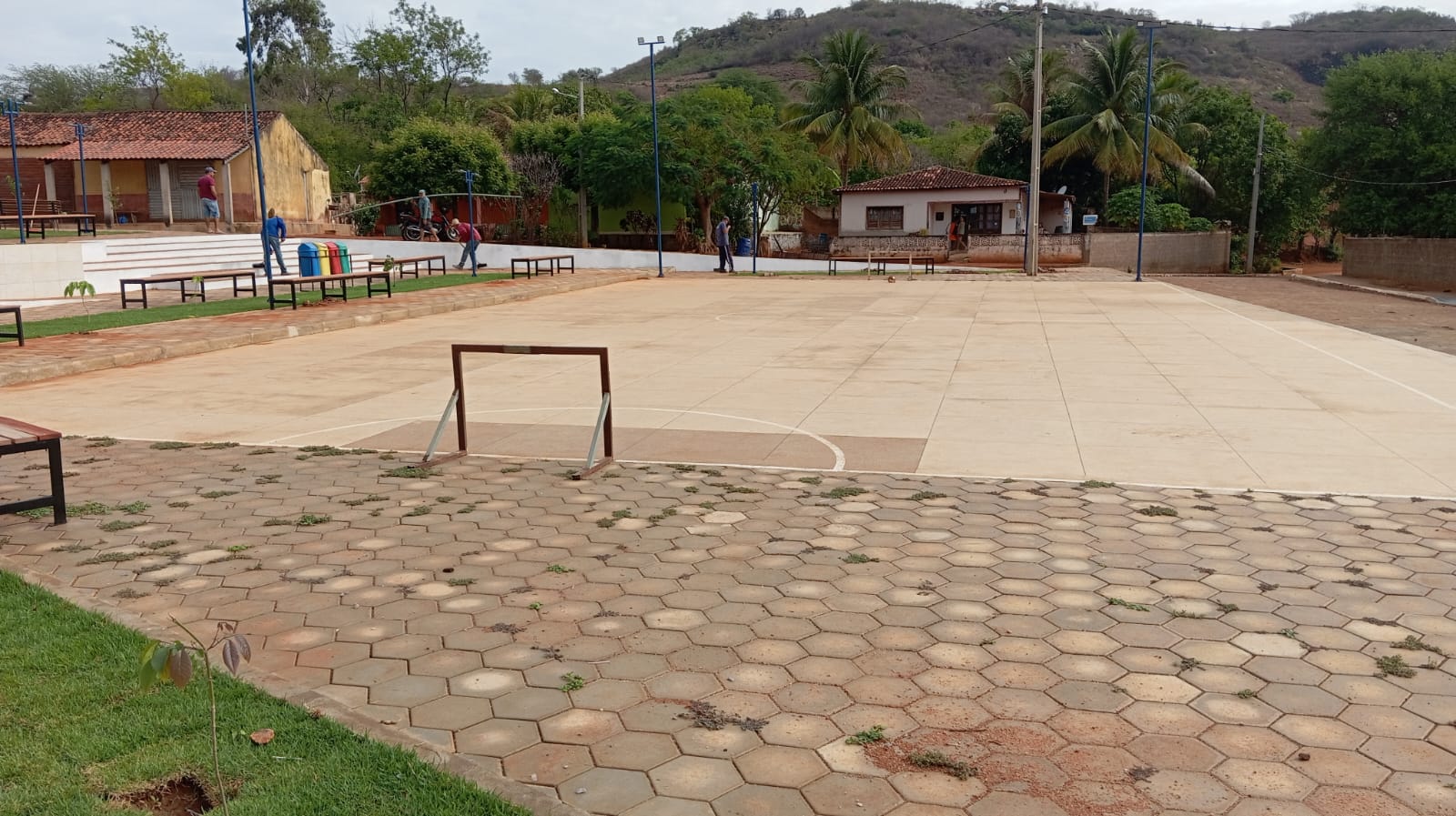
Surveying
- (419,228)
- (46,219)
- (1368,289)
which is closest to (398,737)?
(1368,289)

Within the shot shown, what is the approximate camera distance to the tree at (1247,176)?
4806 centimetres

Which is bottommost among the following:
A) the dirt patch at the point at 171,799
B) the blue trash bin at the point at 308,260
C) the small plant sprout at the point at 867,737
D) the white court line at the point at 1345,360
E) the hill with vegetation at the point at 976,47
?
the small plant sprout at the point at 867,737

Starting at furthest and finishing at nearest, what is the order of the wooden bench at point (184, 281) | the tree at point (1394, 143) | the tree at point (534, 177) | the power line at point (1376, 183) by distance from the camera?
the tree at point (534, 177) < the tree at point (1394, 143) < the power line at point (1376, 183) < the wooden bench at point (184, 281)

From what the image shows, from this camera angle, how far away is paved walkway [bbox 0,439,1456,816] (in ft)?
11.0

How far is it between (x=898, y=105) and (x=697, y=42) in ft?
282

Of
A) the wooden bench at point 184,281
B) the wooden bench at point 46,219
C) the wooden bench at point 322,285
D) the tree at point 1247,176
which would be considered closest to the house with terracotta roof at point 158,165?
the wooden bench at point 46,219

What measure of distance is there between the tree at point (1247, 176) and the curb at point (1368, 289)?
1568cm

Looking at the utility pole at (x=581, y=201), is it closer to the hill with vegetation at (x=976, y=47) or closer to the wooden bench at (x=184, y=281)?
the wooden bench at (x=184, y=281)

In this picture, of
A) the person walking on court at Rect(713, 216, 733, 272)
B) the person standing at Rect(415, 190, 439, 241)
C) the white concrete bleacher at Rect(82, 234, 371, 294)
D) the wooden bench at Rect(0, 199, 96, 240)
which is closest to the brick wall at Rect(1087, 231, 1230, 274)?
the person walking on court at Rect(713, 216, 733, 272)

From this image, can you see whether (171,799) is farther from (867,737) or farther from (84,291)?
(84,291)

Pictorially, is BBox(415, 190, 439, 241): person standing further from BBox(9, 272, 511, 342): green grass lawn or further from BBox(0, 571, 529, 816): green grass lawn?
BBox(0, 571, 529, 816): green grass lawn

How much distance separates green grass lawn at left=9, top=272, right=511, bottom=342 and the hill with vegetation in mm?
81969

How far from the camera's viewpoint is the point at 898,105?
52625 millimetres

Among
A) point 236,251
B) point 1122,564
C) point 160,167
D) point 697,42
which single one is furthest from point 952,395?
point 697,42
